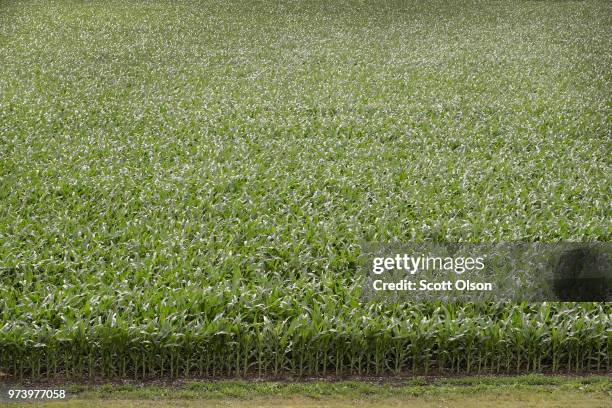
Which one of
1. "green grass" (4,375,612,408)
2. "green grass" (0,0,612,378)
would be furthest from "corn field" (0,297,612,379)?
"green grass" (4,375,612,408)

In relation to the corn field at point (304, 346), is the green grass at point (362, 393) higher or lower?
lower

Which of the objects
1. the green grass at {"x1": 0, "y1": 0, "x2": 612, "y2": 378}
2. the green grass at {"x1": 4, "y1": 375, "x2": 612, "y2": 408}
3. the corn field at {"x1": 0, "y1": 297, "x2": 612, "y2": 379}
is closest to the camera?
the green grass at {"x1": 4, "y1": 375, "x2": 612, "y2": 408}

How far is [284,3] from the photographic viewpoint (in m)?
28.4

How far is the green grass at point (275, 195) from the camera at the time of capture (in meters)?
5.56

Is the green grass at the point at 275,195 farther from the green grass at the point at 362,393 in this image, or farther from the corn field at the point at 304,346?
the green grass at the point at 362,393

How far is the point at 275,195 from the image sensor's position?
8750 millimetres

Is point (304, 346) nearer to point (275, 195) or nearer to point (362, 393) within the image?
point (362, 393)

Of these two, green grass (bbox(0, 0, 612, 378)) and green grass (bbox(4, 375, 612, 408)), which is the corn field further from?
green grass (bbox(4, 375, 612, 408))

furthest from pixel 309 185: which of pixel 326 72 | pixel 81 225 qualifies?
pixel 326 72

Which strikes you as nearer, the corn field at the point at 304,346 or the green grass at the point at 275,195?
the corn field at the point at 304,346

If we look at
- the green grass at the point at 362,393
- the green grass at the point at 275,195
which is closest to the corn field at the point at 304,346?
the green grass at the point at 275,195

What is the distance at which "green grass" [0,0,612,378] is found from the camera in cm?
556

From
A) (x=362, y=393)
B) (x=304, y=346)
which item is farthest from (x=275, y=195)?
(x=362, y=393)

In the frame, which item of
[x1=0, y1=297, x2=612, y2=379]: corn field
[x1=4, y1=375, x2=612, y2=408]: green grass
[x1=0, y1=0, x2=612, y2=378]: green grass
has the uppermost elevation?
[x1=0, y1=0, x2=612, y2=378]: green grass
